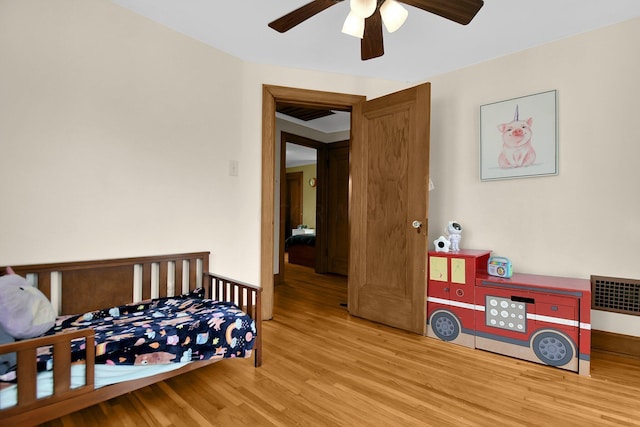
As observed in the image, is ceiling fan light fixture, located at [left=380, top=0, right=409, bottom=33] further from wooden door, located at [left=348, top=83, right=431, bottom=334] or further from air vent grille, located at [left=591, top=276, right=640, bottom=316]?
air vent grille, located at [left=591, top=276, right=640, bottom=316]

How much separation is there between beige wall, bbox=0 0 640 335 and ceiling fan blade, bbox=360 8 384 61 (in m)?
1.14

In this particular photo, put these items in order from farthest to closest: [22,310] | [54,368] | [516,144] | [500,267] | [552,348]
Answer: [516,144], [500,267], [552,348], [22,310], [54,368]

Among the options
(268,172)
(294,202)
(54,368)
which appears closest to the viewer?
(54,368)

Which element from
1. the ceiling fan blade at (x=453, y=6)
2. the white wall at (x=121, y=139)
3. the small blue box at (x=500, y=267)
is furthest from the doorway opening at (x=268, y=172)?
the small blue box at (x=500, y=267)

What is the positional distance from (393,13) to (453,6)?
0.97 feet

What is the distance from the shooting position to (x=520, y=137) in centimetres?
259

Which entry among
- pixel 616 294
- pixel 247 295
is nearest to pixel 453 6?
pixel 247 295

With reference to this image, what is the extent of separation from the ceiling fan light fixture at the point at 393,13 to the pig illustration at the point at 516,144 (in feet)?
4.91

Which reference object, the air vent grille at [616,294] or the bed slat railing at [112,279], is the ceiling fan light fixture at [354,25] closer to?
the bed slat railing at [112,279]

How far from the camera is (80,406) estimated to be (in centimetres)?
139

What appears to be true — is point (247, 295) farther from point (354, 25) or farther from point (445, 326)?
point (354, 25)

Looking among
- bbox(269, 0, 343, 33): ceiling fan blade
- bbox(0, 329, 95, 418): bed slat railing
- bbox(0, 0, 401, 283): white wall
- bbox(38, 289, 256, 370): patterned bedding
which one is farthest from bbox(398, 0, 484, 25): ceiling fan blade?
bbox(0, 329, 95, 418): bed slat railing

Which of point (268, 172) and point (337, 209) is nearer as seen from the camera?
point (268, 172)

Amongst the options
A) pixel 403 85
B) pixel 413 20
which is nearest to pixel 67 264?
pixel 413 20
